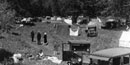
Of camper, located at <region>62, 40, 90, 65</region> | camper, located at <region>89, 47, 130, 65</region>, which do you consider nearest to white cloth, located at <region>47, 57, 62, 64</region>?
camper, located at <region>62, 40, 90, 65</region>

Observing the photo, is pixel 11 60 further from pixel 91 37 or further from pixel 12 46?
pixel 91 37

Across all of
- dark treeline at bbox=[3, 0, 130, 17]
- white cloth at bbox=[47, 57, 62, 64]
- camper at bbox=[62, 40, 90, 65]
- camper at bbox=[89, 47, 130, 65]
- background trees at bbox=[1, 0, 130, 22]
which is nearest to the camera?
camper at bbox=[89, 47, 130, 65]

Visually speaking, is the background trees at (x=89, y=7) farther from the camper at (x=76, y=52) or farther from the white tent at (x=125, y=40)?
the camper at (x=76, y=52)

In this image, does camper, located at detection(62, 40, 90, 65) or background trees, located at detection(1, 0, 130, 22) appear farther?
background trees, located at detection(1, 0, 130, 22)

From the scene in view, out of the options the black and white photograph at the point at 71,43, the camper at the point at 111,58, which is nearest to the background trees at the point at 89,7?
the black and white photograph at the point at 71,43

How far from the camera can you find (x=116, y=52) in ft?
50.1

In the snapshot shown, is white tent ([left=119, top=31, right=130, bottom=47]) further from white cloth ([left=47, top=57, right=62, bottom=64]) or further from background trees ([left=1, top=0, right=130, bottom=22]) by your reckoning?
background trees ([left=1, top=0, right=130, bottom=22])

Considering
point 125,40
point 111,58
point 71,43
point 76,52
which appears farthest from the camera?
point 125,40

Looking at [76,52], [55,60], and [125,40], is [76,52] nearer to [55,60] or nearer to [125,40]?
[55,60]

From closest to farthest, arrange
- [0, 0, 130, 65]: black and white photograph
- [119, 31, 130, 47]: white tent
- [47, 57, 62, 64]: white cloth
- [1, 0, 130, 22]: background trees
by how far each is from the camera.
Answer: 1. [0, 0, 130, 65]: black and white photograph
2. [47, 57, 62, 64]: white cloth
3. [119, 31, 130, 47]: white tent
4. [1, 0, 130, 22]: background trees

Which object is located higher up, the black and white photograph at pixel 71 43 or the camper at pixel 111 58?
the camper at pixel 111 58

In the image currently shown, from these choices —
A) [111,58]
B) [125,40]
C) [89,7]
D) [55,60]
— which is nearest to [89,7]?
[89,7]

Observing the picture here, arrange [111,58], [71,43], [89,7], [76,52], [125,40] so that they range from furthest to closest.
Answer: [89,7], [125,40], [71,43], [76,52], [111,58]

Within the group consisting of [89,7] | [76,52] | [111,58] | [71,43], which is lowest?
[89,7]
